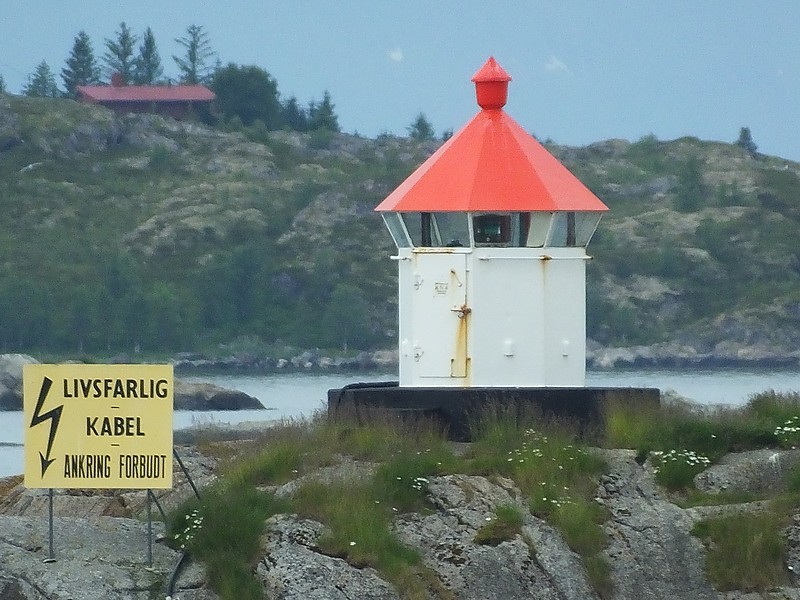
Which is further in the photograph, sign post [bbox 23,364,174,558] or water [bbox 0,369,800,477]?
water [bbox 0,369,800,477]

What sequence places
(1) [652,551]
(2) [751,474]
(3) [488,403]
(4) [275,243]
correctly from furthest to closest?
1. (4) [275,243]
2. (3) [488,403]
3. (2) [751,474]
4. (1) [652,551]

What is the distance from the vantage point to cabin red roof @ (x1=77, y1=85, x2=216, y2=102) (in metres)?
180

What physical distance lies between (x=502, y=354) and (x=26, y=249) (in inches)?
4604

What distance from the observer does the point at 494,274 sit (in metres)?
18.6

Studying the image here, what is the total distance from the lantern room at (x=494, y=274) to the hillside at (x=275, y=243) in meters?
100

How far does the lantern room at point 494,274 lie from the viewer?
1859cm

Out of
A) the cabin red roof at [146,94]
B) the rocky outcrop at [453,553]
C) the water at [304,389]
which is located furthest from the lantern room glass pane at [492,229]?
the cabin red roof at [146,94]

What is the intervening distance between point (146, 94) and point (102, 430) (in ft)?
548

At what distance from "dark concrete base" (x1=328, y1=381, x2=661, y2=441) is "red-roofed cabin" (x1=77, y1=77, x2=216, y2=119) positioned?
162 meters

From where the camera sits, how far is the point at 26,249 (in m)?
132

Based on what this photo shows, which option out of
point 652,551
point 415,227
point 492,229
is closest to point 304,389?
point 415,227

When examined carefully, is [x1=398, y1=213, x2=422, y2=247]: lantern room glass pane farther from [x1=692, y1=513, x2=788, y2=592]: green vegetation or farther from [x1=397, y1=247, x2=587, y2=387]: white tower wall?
[x1=692, y1=513, x2=788, y2=592]: green vegetation

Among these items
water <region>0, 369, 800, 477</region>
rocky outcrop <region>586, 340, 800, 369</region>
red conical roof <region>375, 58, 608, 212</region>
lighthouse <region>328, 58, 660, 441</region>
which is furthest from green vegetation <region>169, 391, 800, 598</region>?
rocky outcrop <region>586, 340, 800, 369</region>

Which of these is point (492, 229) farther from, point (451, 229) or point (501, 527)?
point (501, 527)
